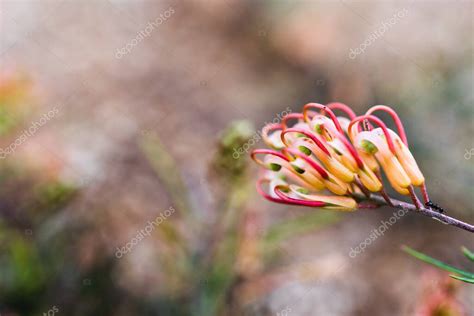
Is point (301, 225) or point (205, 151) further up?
point (301, 225)

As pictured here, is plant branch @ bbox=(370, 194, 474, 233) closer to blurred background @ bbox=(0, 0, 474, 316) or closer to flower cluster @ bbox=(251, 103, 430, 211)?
flower cluster @ bbox=(251, 103, 430, 211)

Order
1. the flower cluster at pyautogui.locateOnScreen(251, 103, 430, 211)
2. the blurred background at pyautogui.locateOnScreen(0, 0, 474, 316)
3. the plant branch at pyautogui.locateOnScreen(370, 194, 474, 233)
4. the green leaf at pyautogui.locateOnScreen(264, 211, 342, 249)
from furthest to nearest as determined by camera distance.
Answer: the blurred background at pyautogui.locateOnScreen(0, 0, 474, 316) → the green leaf at pyautogui.locateOnScreen(264, 211, 342, 249) → the flower cluster at pyautogui.locateOnScreen(251, 103, 430, 211) → the plant branch at pyautogui.locateOnScreen(370, 194, 474, 233)

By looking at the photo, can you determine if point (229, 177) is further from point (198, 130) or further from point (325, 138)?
point (198, 130)

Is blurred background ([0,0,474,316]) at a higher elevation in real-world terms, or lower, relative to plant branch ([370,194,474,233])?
lower

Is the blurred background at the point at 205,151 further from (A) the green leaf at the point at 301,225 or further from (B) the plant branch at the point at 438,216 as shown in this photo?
(B) the plant branch at the point at 438,216

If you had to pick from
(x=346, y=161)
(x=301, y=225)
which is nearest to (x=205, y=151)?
(x=301, y=225)

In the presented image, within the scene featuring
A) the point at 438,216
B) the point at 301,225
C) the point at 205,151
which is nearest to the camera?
the point at 438,216

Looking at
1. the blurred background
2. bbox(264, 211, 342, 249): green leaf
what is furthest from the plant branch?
bbox(264, 211, 342, 249): green leaf

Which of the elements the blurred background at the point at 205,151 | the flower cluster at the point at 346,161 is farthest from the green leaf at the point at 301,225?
the flower cluster at the point at 346,161

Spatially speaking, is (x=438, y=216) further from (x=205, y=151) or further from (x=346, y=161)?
(x=205, y=151)

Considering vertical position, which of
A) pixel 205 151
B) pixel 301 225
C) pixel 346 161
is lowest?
pixel 205 151
